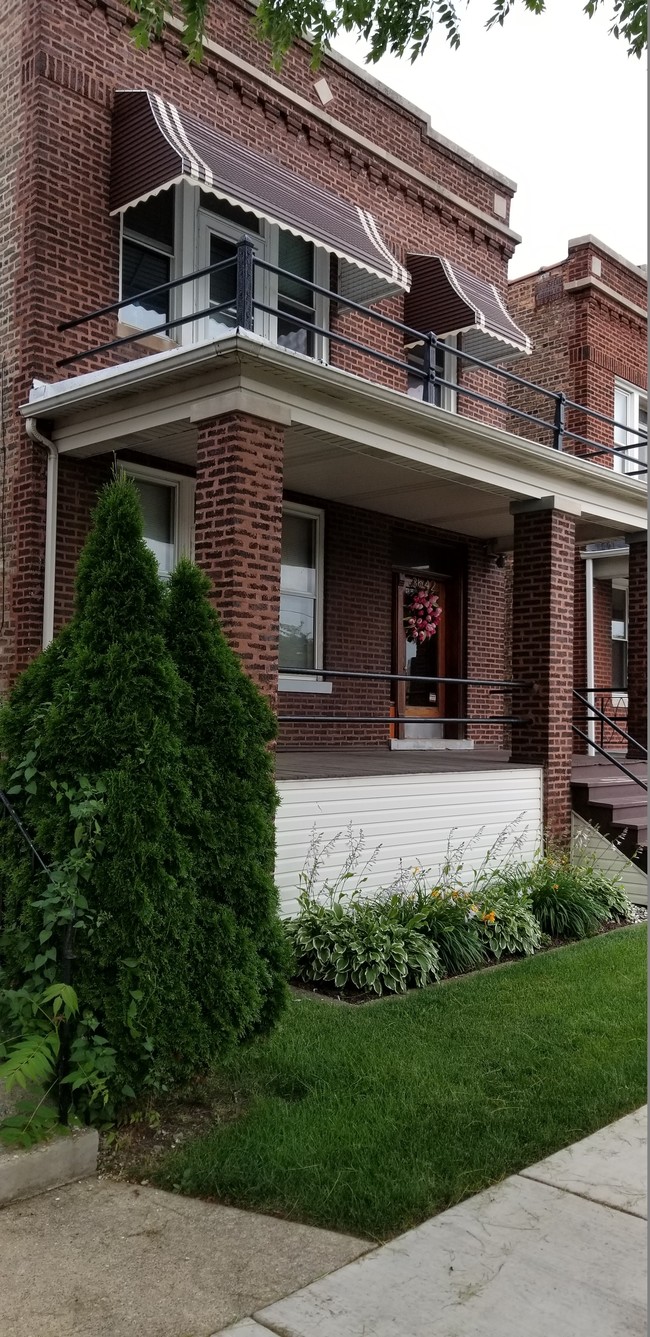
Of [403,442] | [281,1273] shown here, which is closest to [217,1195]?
[281,1273]

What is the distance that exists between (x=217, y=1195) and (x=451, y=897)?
4286mm

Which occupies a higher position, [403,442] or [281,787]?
[403,442]

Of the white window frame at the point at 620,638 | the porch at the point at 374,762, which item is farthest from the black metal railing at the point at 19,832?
the white window frame at the point at 620,638

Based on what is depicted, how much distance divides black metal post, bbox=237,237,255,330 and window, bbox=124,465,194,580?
2.69 metres

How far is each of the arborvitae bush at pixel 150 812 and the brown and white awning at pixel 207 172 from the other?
5146mm

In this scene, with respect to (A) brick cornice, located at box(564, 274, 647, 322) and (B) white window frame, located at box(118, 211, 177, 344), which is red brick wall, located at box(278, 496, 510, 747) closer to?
(B) white window frame, located at box(118, 211, 177, 344)

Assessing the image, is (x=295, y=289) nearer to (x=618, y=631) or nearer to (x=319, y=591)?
(x=319, y=591)

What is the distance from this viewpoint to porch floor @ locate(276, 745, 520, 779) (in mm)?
8320

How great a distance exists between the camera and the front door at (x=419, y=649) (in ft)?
42.0

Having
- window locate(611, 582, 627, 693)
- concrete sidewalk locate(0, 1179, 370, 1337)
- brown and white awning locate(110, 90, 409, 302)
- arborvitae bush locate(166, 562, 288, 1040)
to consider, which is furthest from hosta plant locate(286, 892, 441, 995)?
window locate(611, 582, 627, 693)

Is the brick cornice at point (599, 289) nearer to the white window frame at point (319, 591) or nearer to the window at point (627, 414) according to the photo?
the window at point (627, 414)

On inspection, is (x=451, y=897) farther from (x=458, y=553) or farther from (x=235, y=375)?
(x=458, y=553)

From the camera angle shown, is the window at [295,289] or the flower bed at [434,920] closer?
the flower bed at [434,920]

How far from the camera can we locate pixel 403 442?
8828mm
